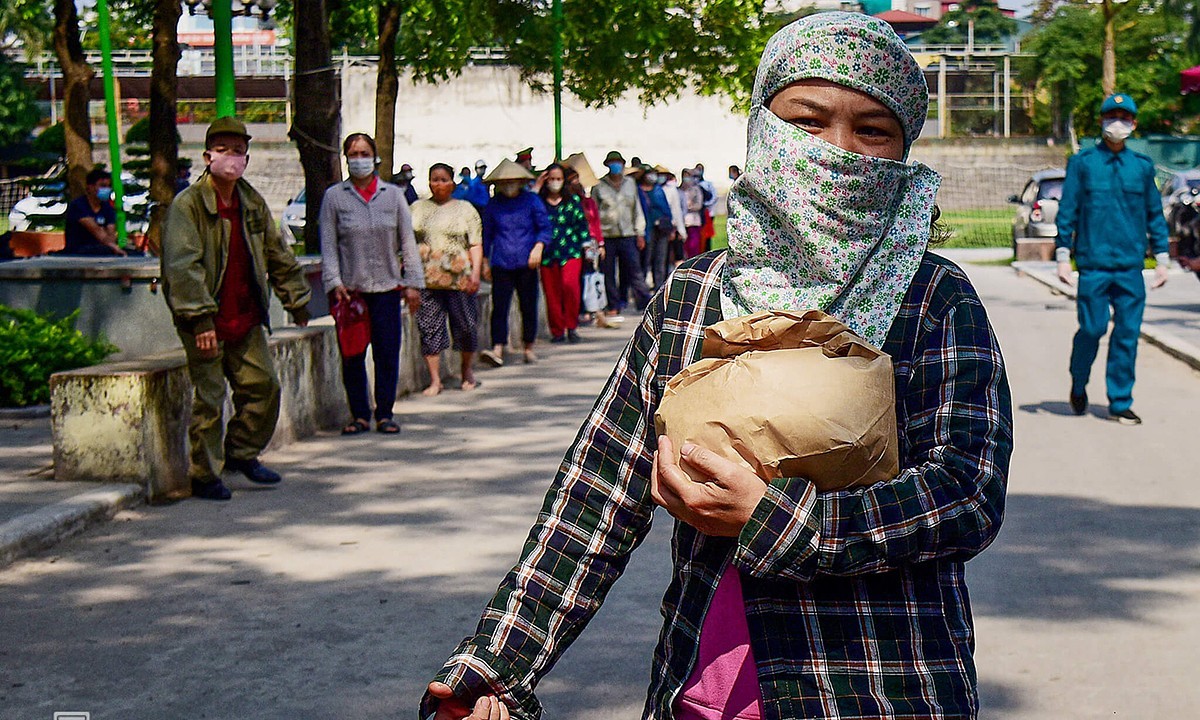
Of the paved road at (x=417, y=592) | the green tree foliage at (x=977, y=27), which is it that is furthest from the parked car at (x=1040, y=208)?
the green tree foliage at (x=977, y=27)

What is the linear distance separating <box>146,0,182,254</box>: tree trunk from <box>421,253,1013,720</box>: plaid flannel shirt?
1563 centimetres

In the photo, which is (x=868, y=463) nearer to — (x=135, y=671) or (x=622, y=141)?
(x=135, y=671)

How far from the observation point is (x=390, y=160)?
22625mm

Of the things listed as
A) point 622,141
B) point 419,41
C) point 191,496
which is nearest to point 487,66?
point 622,141

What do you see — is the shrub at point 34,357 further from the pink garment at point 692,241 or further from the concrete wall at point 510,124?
the concrete wall at point 510,124

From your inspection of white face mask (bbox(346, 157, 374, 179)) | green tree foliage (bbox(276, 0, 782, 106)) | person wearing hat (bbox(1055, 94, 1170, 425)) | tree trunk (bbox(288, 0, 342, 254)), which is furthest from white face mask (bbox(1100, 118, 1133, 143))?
green tree foliage (bbox(276, 0, 782, 106))

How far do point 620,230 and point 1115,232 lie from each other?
31.6 feet

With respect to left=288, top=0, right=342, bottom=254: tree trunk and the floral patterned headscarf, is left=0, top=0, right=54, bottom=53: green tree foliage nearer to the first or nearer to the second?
left=288, top=0, right=342, bottom=254: tree trunk

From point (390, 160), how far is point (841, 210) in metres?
20.8

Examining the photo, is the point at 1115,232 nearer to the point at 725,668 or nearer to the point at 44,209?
the point at 725,668

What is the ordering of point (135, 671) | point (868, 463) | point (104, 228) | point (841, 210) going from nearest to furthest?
point (868, 463), point (841, 210), point (135, 671), point (104, 228)

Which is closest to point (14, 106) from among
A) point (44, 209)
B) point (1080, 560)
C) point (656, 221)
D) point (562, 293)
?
point (44, 209)

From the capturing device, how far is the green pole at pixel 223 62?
11227 millimetres

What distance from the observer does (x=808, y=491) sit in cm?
209
